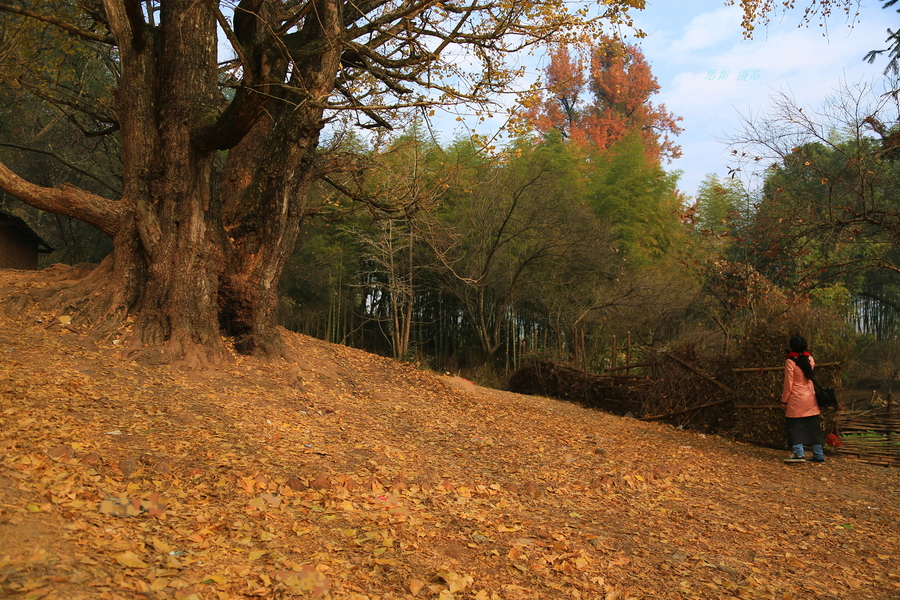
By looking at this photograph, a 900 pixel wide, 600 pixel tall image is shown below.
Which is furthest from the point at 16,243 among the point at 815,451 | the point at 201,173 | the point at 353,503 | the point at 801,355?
the point at 815,451

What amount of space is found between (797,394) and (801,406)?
0.16m

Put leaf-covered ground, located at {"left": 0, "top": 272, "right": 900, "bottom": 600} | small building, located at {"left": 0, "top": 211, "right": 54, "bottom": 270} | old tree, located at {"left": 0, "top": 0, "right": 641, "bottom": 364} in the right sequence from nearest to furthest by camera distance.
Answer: leaf-covered ground, located at {"left": 0, "top": 272, "right": 900, "bottom": 600}
old tree, located at {"left": 0, "top": 0, "right": 641, "bottom": 364}
small building, located at {"left": 0, "top": 211, "right": 54, "bottom": 270}

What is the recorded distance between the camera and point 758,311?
406 inches

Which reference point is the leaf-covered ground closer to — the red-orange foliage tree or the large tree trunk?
the large tree trunk

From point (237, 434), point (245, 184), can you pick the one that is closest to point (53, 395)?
point (237, 434)

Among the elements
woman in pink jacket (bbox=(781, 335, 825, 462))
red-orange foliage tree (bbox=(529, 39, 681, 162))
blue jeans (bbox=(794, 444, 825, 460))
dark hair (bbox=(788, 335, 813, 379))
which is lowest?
blue jeans (bbox=(794, 444, 825, 460))

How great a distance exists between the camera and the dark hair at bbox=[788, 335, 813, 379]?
8383mm

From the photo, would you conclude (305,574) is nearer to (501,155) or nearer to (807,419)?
(501,155)

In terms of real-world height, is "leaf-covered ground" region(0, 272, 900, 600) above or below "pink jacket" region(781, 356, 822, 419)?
below

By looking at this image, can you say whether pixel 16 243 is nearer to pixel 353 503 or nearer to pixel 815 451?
pixel 353 503

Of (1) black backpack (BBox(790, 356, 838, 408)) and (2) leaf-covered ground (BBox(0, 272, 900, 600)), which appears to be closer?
(2) leaf-covered ground (BBox(0, 272, 900, 600))

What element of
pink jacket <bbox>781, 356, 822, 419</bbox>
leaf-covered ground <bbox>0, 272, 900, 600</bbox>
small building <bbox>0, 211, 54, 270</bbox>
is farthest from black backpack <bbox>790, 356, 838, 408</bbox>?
small building <bbox>0, 211, 54, 270</bbox>

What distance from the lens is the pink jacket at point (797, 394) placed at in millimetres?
8383

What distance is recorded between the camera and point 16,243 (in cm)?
1917
